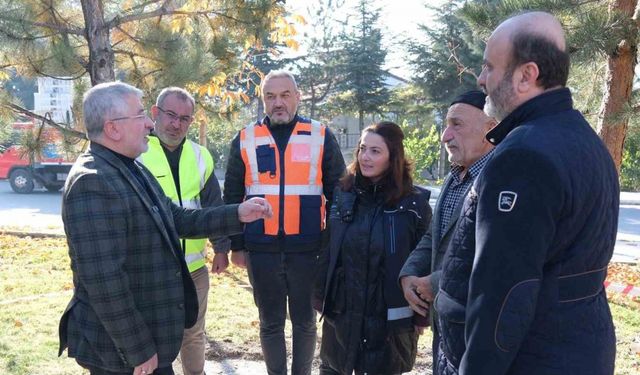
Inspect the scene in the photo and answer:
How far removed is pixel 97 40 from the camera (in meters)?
6.69

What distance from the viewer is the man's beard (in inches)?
71.8

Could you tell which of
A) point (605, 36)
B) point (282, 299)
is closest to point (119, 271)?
point (282, 299)

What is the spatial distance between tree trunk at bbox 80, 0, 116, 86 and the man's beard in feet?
18.6

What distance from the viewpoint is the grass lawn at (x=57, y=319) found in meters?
4.46

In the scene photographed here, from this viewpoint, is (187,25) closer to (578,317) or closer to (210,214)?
(210,214)

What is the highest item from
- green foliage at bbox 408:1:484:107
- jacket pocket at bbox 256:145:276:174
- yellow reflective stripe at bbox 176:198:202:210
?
green foliage at bbox 408:1:484:107

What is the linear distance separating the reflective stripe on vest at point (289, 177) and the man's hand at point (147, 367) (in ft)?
4.79

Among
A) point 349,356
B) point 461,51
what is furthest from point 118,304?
point 461,51

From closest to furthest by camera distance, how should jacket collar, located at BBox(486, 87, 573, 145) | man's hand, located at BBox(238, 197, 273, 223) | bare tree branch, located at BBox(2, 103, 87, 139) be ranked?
1. jacket collar, located at BBox(486, 87, 573, 145)
2. man's hand, located at BBox(238, 197, 273, 223)
3. bare tree branch, located at BBox(2, 103, 87, 139)

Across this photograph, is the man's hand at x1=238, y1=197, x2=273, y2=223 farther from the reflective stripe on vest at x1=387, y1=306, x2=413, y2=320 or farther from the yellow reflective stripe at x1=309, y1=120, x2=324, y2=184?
the yellow reflective stripe at x1=309, y1=120, x2=324, y2=184

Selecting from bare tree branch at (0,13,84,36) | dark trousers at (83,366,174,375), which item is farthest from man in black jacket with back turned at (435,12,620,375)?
bare tree branch at (0,13,84,36)

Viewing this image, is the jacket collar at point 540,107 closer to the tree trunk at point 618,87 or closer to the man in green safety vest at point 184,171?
the man in green safety vest at point 184,171

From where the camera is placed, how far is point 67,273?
7777mm

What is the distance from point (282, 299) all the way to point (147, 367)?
1.47 meters
